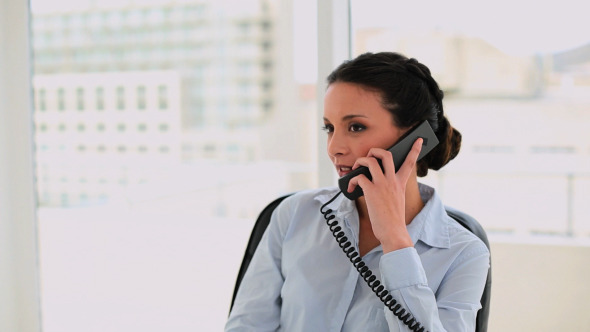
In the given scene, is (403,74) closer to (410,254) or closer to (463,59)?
(410,254)

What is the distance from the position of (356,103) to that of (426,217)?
0.33m

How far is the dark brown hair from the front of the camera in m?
1.38

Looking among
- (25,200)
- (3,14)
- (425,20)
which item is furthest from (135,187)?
(425,20)

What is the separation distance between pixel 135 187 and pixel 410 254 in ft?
5.70

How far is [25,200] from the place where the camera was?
8.79ft

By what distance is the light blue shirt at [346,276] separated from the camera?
1277 mm

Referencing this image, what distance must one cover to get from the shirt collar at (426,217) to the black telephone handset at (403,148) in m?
0.12

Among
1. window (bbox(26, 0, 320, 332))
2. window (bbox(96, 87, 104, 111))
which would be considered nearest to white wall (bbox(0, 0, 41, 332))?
window (bbox(26, 0, 320, 332))

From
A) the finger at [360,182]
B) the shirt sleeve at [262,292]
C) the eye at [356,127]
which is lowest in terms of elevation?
the shirt sleeve at [262,292]

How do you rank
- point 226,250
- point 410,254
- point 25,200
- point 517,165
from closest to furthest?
point 410,254, point 517,165, point 226,250, point 25,200

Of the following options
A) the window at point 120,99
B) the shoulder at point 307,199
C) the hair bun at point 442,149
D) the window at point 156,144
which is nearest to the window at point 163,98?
the window at point 156,144

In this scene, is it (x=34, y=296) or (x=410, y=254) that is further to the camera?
(x=34, y=296)

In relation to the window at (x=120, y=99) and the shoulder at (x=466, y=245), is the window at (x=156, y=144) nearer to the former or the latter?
the window at (x=120, y=99)

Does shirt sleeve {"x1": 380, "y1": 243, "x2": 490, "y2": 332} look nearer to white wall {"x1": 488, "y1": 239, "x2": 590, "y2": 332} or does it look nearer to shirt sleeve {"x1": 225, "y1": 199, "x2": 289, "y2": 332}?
shirt sleeve {"x1": 225, "y1": 199, "x2": 289, "y2": 332}
